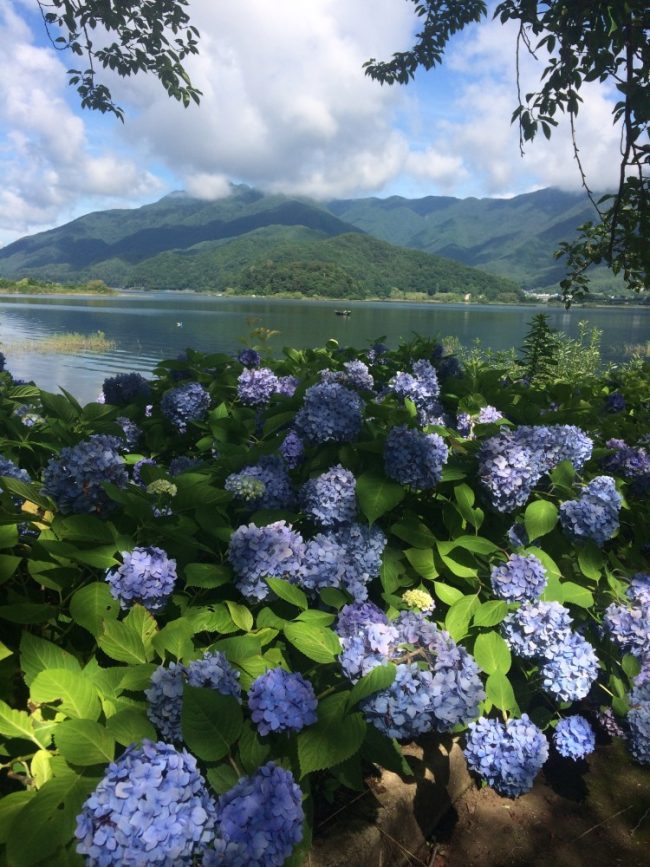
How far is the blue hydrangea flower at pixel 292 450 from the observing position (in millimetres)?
2195

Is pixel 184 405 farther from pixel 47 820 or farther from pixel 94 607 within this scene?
pixel 47 820

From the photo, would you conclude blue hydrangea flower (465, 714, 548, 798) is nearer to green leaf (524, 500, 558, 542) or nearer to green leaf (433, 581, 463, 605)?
green leaf (433, 581, 463, 605)

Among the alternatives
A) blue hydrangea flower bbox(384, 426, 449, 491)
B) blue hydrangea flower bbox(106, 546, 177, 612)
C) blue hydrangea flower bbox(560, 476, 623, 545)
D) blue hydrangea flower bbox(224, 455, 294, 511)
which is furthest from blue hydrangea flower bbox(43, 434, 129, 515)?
blue hydrangea flower bbox(560, 476, 623, 545)

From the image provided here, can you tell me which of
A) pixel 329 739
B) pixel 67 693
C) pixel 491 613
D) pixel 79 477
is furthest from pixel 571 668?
pixel 79 477

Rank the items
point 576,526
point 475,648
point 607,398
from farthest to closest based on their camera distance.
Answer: point 607,398, point 576,526, point 475,648

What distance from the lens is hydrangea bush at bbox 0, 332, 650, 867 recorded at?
3.37 feet

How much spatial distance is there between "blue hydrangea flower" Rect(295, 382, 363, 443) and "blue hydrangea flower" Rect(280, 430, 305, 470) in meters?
0.08

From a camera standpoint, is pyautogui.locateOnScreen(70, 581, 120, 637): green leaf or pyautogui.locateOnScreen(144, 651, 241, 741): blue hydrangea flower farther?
pyautogui.locateOnScreen(70, 581, 120, 637): green leaf

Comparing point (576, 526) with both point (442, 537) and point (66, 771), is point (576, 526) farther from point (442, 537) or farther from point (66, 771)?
point (66, 771)

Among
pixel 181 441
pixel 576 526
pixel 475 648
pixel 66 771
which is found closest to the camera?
pixel 66 771

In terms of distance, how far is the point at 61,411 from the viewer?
7.95 ft

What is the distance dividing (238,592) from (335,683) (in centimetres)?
44

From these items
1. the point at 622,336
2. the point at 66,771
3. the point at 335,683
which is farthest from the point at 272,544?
the point at 622,336

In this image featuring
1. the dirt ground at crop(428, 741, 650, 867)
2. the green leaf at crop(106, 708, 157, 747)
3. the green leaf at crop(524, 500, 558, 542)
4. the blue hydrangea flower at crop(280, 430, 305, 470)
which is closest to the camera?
the green leaf at crop(106, 708, 157, 747)
